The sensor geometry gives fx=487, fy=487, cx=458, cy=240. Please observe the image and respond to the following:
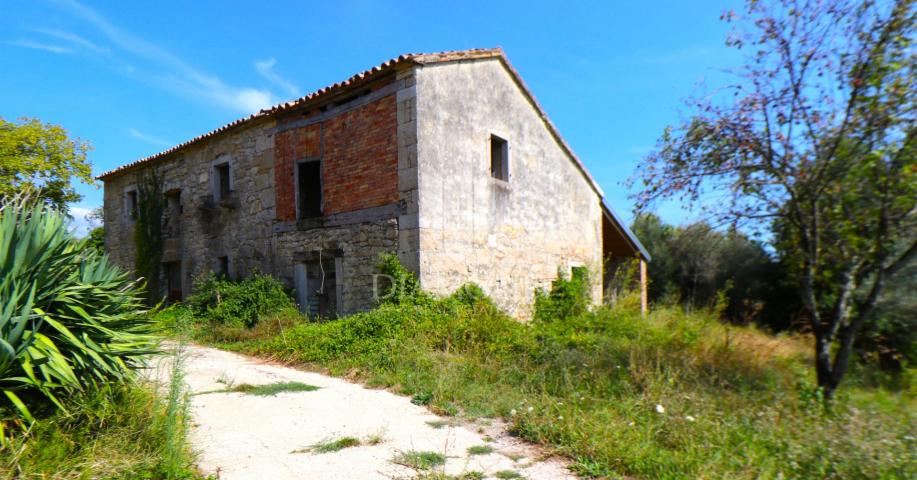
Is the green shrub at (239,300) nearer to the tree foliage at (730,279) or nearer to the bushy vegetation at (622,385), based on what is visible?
the bushy vegetation at (622,385)

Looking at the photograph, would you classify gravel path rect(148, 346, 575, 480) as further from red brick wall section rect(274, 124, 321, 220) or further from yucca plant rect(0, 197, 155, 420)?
red brick wall section rect(274, 124, 321, 220)

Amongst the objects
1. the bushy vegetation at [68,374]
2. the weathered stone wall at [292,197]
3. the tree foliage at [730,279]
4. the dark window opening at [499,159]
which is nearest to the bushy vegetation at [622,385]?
the weathered stone wall at [292,197]

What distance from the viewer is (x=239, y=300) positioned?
33.3 feet

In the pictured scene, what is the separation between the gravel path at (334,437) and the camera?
3.66 m

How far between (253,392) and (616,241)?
13.9m

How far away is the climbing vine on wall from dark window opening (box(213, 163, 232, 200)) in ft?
8.97

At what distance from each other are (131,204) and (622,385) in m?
16.8

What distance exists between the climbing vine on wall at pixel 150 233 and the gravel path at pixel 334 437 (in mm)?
10168

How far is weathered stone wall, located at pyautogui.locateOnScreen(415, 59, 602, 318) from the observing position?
9273 millimetres

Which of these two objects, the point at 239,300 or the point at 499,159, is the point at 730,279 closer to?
the point at 499,159

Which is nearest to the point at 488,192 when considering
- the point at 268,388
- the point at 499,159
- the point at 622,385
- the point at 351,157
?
the point at 499,159

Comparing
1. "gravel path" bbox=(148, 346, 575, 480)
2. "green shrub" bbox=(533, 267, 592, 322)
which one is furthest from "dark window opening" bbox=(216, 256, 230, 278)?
"green shrub" bbox=(533, 267, 592, 322)

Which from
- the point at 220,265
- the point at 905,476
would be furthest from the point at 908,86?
the point at 220,265

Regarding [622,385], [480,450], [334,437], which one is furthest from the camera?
[622,385]
